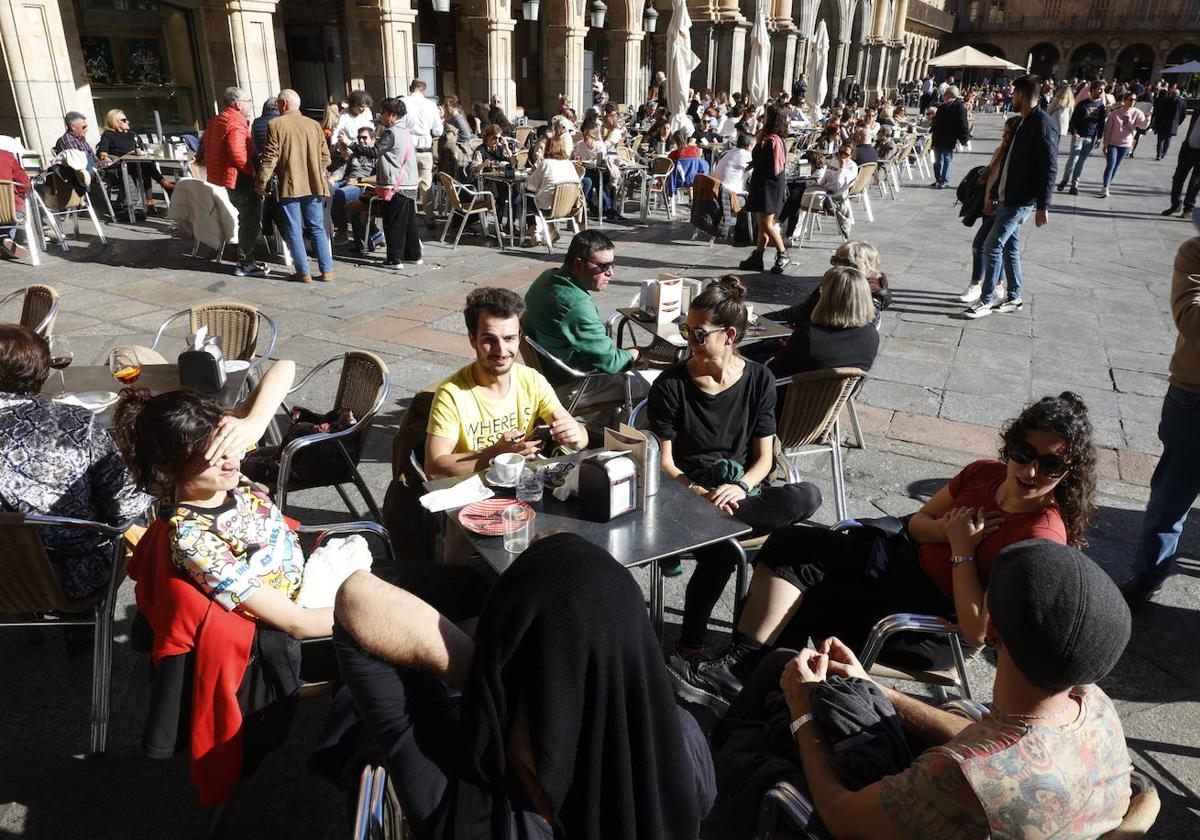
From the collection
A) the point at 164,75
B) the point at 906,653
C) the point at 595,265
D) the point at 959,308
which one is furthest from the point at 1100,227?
the point at 164,75

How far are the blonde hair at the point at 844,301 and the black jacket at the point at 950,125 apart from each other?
423 inches

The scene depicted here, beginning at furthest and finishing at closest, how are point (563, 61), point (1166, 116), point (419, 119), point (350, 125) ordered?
1. point (1166, 116)
2. point (563, 61)
3. point (419, 119)
4. point (350, 125)

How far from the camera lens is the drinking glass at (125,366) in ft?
10.4

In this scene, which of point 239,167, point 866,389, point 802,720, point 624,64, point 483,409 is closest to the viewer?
point 802,720

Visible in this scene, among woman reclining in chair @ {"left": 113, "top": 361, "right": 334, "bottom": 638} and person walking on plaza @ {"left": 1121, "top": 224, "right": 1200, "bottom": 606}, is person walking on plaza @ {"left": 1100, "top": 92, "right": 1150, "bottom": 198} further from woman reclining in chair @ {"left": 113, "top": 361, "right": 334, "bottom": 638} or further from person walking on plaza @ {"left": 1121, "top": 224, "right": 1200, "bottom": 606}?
woman reclining in chair @ {"left": 113, "top": 361, "right": 334, "bottom": 638}

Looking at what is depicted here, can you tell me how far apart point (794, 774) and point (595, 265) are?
8.23ft

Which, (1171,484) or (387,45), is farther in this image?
(387,45)

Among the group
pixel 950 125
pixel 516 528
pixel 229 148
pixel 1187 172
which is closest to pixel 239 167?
pixel 229 148

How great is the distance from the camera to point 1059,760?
1.28 metres

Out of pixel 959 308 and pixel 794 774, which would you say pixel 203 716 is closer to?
pixel 794 774

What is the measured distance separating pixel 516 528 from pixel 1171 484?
233 centimetres

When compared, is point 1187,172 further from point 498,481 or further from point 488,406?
point 498,481

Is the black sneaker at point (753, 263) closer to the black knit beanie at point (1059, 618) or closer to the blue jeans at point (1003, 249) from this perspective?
the blue jeans at point (1003, 249)

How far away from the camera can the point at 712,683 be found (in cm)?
242
